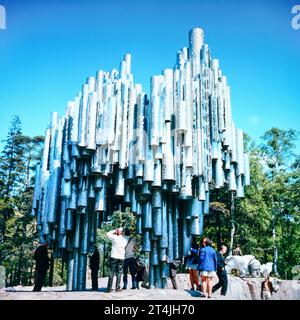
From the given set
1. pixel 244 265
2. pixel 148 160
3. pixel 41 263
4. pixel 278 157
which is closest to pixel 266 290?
pixel 244 265

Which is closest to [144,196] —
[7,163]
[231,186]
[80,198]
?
[80,198]

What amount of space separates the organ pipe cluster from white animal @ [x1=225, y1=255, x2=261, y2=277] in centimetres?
626

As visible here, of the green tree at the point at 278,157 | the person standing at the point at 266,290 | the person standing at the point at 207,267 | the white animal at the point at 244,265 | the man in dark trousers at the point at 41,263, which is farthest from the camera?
the green tree at the point at 278,157

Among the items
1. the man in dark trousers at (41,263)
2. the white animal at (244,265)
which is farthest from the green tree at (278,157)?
the man in dark trousers at (41,263)

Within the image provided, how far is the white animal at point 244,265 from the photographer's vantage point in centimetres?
1741

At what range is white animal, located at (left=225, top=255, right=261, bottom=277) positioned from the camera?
1741 cm

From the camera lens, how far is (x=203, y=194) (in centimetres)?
1125

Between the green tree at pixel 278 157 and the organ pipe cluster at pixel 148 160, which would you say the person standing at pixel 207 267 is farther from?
the green tree at pixel 278 157

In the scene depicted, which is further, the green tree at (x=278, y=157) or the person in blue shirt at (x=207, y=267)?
the green tree at (x=278, y=157)

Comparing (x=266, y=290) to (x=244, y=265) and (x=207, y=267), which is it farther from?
(x=207, y=267)

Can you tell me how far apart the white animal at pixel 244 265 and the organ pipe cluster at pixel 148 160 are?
20.6 ft

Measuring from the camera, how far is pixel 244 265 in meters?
17.6

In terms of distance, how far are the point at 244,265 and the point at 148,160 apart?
944 cm

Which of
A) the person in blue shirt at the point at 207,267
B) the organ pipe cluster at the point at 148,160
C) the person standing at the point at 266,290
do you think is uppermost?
the organ pipe cluster at the point at 148,160
